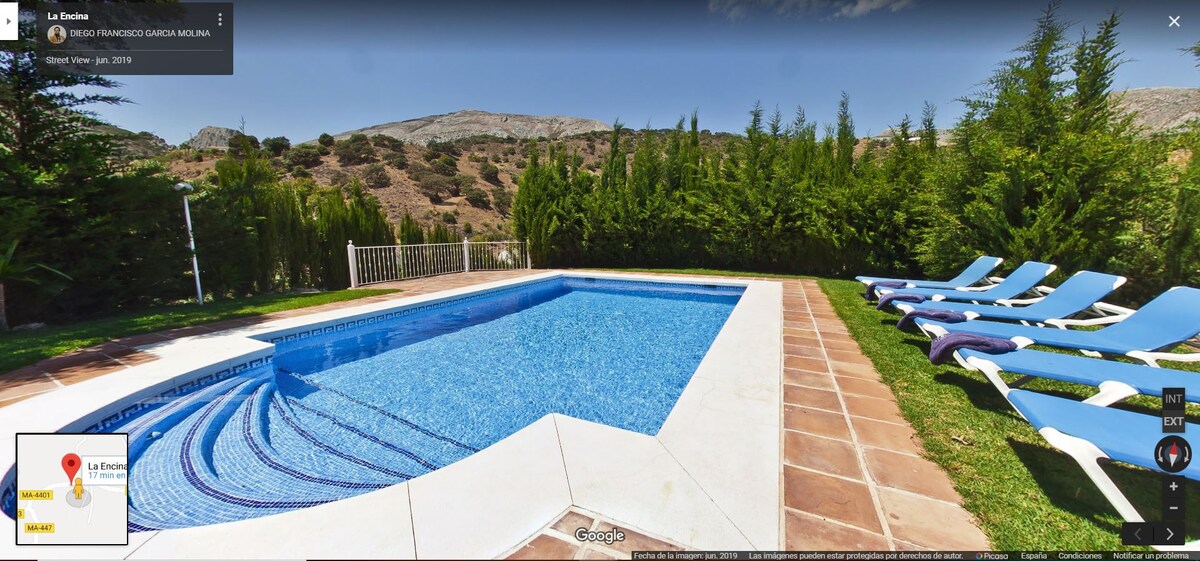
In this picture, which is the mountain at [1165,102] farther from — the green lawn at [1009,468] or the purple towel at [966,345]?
the purple towel at [966,345]

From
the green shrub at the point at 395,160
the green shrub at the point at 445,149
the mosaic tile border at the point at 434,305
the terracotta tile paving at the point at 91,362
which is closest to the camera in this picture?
the terracotta tile paving at the point at 91,362

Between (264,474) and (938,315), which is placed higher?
(938,315)

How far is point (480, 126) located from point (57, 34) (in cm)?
4831

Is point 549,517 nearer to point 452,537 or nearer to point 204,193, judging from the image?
point 452,537

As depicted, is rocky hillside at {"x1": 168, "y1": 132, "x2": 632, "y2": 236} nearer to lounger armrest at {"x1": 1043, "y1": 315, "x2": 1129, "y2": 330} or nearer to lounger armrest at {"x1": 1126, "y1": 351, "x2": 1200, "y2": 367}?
lounger armrest at {"x1": 1043, "y1": 315, "x2": 1129, "y2": 330}

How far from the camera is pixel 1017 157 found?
5703mm

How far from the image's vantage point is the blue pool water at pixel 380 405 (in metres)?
2.51

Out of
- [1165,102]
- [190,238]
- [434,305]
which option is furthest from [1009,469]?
[1165,102]

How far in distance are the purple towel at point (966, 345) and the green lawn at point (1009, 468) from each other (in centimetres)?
34

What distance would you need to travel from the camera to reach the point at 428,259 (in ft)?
38.5

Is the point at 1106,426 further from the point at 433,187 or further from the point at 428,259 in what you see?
the point at 433,187

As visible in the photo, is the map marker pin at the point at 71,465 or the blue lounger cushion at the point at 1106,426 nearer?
the blue lounger cushion at the point at 1106,426

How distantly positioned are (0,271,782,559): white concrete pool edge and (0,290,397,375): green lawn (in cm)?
194

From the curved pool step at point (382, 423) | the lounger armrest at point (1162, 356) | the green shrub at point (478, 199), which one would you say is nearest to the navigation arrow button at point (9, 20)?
the curved pool step at point (382, 423)
